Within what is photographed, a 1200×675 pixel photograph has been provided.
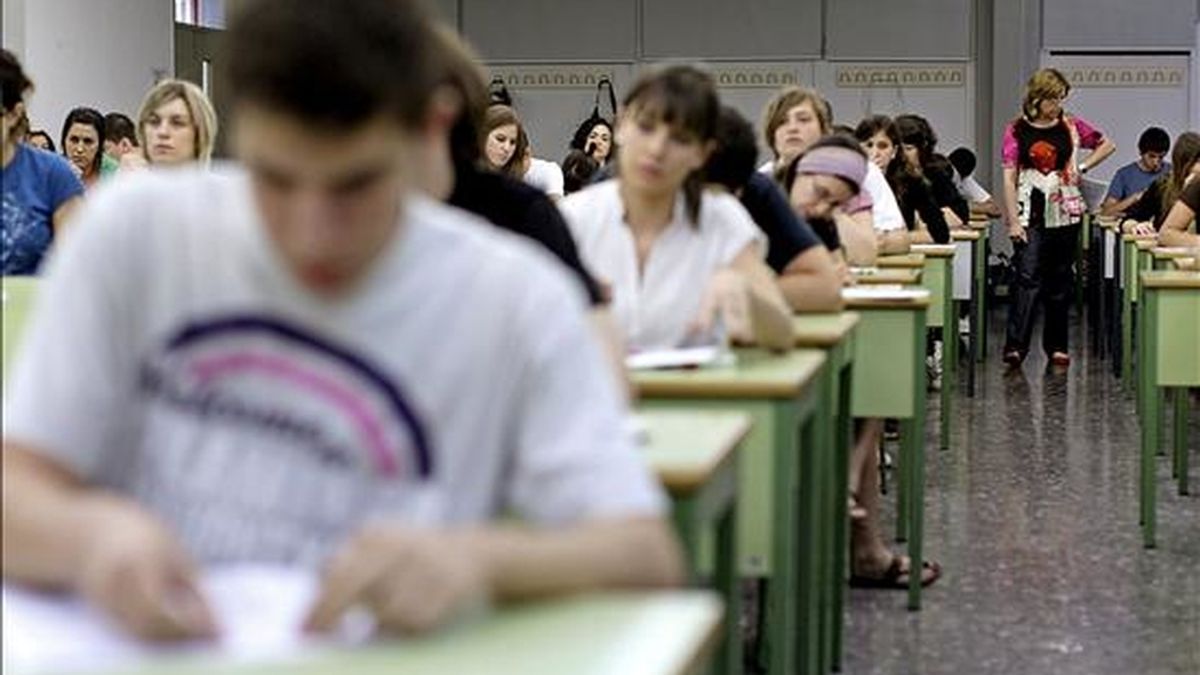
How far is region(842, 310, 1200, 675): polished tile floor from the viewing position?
5.05m

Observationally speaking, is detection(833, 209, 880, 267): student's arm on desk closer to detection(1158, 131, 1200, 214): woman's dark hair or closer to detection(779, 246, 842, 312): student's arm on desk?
detection(779, 246, 842, 312): student's arm on desk

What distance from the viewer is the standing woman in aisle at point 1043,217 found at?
39.8 ft

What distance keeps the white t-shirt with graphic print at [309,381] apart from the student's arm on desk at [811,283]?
3.25 m

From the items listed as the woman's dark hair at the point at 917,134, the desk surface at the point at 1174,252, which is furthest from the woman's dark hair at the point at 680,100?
the woman's dark hair at the point at 917,134

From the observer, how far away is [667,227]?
180 inches

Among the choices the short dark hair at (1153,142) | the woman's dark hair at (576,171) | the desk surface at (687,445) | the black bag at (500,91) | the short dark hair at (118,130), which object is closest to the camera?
the desk surface at (687,445)

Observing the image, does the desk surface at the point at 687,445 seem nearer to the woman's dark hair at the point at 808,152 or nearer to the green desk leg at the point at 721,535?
the green desk leg at the point at 721,535

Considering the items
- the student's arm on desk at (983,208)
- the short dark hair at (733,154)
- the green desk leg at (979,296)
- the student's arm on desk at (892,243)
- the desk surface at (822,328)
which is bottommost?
the green desk leg at (979,296)

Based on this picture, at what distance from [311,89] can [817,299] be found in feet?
11.7

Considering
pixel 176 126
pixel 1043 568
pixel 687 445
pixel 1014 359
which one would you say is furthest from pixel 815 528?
pixel 1014 359

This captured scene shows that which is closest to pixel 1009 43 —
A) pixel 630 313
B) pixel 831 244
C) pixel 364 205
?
pixel 831 244

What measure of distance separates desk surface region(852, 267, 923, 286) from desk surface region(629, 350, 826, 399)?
2.99 metres

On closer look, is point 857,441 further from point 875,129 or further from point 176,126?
point 875,129

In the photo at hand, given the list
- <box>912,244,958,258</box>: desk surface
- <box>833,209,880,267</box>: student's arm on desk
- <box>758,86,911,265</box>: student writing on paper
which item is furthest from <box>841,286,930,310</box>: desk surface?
<box>912,244,958,258</box>: desk surface
